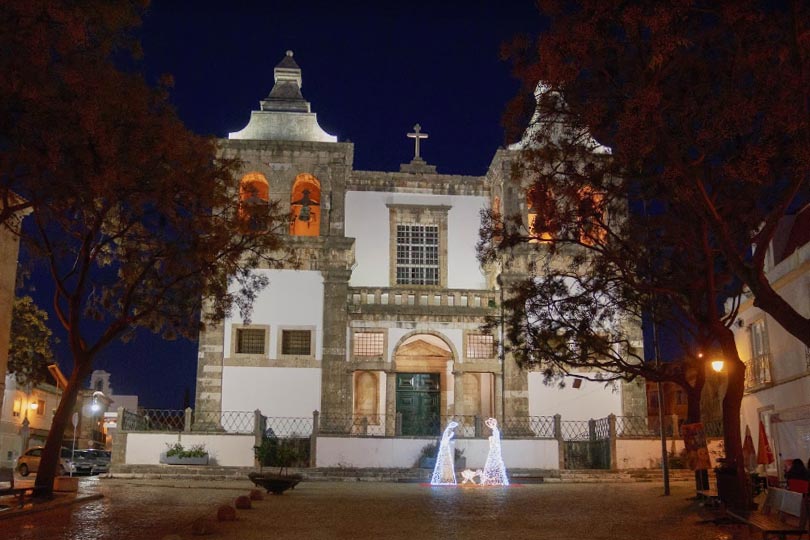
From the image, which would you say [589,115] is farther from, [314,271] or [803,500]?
[314,271]

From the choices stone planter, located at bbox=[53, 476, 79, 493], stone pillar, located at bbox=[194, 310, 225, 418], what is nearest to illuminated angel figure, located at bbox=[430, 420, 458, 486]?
A: stone pillar, located at bbox=[194, 310, 225, 418]

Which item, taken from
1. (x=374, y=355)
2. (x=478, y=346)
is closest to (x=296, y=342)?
(x=374, y=355)

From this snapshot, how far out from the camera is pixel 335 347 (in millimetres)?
28328

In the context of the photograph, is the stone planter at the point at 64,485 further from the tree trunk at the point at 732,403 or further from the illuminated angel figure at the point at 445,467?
the tree trunk at the point at 732,403

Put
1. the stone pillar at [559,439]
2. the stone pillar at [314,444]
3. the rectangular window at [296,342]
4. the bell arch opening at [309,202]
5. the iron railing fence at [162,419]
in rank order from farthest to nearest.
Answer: the bell arch opening at [309,202] < the rectangular window at [296,342] < the stone pillar at [559,439] < the iron railing fence at [162,419] < the stone pillar at [314,444]

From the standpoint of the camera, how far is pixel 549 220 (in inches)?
601

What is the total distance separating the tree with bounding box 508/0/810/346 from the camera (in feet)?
35.0

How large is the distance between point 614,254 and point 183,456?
15279 mm

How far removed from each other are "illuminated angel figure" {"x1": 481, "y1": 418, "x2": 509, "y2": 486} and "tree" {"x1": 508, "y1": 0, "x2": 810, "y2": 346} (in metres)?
12.7

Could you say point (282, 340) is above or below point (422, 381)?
above

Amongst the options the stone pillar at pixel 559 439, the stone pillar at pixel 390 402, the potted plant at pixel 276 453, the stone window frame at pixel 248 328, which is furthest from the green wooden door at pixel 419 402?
the potted plant at pixel 276 453

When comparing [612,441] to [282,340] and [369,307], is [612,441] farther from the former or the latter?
[282,340]

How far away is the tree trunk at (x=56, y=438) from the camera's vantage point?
15784 mm

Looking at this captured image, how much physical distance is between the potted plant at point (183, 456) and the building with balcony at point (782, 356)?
51.6ft
